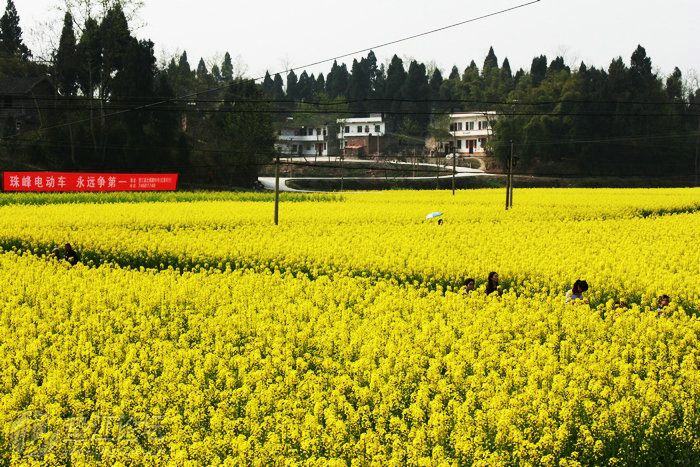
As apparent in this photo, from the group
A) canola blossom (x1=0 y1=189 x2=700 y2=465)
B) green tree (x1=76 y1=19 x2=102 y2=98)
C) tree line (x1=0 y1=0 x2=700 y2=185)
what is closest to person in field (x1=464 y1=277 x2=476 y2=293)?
canola blossom (x1=0 y1=189 x2=700 y2=465)

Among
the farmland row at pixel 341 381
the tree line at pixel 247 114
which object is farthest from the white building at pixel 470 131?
the farmland row at pixel 341 381

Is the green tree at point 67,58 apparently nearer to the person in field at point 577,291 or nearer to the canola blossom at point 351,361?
the canola blossom at point 351,361

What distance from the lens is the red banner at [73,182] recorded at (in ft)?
167

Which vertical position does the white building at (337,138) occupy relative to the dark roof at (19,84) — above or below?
below

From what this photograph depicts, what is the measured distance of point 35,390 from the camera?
1002 cm

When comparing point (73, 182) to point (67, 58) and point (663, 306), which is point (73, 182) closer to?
point (67, 58)

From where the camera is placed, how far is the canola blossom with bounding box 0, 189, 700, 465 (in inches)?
339

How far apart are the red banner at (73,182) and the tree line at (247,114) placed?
7.16 meters

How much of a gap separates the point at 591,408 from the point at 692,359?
122 inches

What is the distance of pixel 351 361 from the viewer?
12016mm

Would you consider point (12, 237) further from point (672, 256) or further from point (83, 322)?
point (672, 256)

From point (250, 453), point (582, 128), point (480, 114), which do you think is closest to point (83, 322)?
point (250, 453)

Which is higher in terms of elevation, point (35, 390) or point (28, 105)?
point (28, 105)

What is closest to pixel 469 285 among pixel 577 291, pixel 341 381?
pixel 577 291
